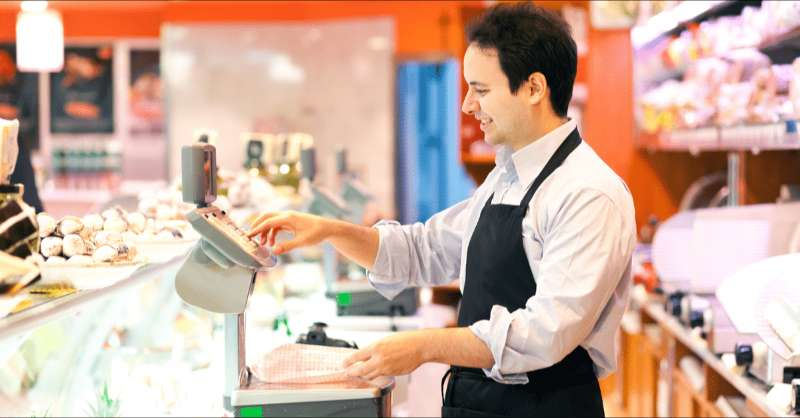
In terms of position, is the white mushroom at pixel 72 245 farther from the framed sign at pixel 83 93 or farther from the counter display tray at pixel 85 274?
the framed sign at pixel 83 93

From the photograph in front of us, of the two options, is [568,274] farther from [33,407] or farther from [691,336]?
[691,336]

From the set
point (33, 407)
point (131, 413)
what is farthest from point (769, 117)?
point (33, 407)

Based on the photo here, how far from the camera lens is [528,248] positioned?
219 centimetres

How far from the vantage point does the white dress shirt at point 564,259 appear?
1995 millimetres

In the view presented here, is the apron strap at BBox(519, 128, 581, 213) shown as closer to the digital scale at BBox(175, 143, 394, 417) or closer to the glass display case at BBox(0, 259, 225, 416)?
the digital scale at BBox(175, 143, 394, 417)

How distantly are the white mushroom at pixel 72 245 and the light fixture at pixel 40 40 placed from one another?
21.5ft

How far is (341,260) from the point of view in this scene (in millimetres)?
5281

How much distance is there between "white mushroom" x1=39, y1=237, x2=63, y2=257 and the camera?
87.3 inches

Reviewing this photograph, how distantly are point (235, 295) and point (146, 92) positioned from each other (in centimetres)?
953

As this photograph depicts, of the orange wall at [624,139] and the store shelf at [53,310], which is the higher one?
the orange wall at [624,139]

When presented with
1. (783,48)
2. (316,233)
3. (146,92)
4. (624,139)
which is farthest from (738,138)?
(146,92)

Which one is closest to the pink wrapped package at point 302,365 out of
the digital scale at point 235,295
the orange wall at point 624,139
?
the digital scale at point 235,295

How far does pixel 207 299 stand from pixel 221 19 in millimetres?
8384

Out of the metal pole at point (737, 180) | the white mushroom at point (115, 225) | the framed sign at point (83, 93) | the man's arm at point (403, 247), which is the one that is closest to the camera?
the man's arm at point (403, 247)
